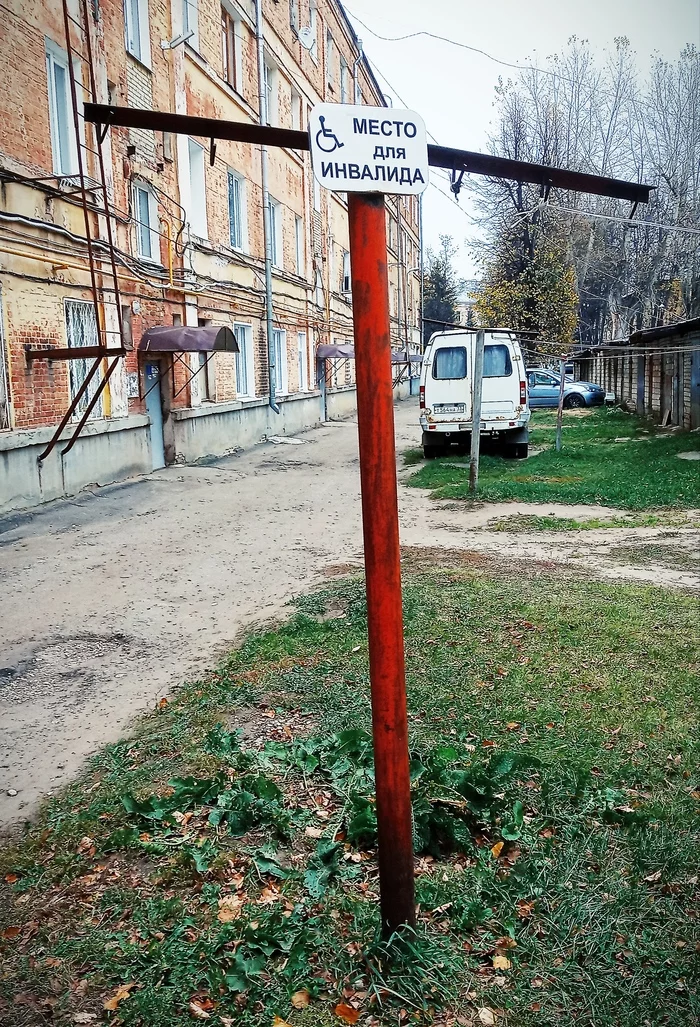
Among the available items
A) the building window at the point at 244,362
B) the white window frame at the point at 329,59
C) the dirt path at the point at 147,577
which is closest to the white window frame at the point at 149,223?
the dirt path at the point at 147,577

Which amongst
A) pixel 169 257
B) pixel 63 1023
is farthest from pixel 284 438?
pixel 63 1023

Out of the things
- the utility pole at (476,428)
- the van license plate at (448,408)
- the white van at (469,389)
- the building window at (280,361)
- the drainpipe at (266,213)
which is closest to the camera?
the utility pole at (476,428)

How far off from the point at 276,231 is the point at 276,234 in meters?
0.09

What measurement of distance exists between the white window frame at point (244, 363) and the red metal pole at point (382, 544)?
17009 millimetres

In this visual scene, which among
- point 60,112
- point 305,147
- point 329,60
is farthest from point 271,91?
point 305,147

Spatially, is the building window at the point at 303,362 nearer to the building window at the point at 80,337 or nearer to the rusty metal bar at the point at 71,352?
the building window at the point at 80,337

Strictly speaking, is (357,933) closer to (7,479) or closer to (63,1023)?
(63,1023)

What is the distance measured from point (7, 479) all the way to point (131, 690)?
551 centimetres

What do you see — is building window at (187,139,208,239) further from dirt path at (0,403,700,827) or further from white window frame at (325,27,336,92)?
white window frame at (325,27,336,92)

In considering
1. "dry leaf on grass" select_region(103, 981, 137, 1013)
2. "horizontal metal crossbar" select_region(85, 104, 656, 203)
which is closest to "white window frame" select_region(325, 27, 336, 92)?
"horizontal metal crossbar" select_region(85, 104, 656, 203)

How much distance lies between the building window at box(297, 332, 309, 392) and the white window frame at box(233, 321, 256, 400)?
208 inches

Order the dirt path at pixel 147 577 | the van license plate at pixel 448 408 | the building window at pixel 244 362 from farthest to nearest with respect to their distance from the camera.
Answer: the building window at pixel 244 362, the van license plate at pixel 448 408, the dirt path at pixel 147 577

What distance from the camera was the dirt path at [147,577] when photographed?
4820 mm

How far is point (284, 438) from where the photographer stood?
21531 mm
